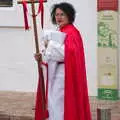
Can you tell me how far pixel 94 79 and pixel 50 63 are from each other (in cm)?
361

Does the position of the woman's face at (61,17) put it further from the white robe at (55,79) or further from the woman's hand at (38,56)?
the woman's hand at (38,56)

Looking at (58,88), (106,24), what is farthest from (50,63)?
(106,24)

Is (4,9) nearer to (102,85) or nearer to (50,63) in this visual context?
(102,85)

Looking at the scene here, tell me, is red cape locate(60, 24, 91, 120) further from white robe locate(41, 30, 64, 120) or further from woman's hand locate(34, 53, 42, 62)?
woman's hand locate(34, 53, 42, 62)

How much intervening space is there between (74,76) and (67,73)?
12 centimetres

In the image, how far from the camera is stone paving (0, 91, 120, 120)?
8617 mm

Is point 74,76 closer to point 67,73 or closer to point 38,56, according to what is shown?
point 67,73

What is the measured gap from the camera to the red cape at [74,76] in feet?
21.5

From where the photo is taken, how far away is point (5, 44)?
10.7 metres

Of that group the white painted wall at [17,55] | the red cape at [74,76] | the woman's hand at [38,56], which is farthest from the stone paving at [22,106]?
the woman's hand at [38,56]

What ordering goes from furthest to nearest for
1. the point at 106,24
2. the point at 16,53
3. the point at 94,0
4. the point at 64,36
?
the point at 16,53, the point at 94,0, the point at 106,24, the point at 64,36

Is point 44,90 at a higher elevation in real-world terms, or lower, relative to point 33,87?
higher

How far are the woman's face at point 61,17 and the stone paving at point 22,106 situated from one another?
2132 millimetres

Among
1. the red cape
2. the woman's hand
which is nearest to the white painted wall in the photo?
the red cape
